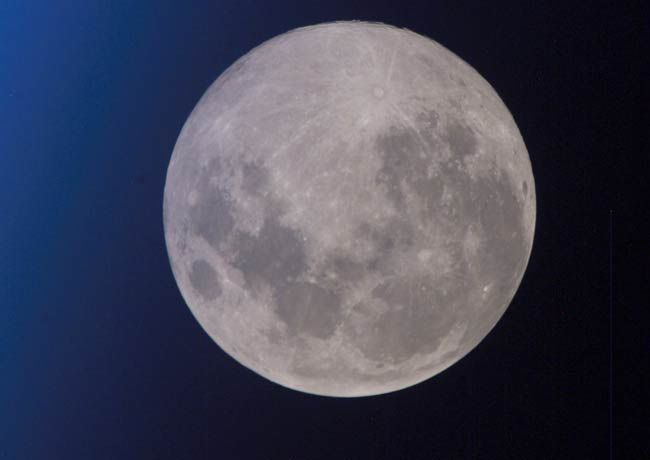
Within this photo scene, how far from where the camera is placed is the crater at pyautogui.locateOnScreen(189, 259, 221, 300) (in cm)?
322

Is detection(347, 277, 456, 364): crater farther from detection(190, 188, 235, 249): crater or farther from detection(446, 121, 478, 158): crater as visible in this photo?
detection(190, 188, 235, 249): crater

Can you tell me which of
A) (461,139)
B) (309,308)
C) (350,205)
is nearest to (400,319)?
(309,308)

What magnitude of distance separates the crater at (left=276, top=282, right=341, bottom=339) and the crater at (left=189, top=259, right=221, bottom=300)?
1.26ft

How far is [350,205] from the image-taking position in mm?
2848

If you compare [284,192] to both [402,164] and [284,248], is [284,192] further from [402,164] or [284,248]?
[402,164]

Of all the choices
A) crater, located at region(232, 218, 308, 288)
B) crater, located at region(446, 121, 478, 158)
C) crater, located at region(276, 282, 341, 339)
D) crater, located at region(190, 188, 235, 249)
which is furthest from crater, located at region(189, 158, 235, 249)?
crater, located at region(446, 121, 478, 158)

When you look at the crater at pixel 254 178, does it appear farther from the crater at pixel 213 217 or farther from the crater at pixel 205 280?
the crater at pixel 205 280

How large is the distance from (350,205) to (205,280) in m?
0.93

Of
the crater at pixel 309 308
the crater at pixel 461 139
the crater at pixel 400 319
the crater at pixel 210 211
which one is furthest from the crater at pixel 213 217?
the crater at pixel 461 139

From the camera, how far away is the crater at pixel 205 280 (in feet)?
10.6

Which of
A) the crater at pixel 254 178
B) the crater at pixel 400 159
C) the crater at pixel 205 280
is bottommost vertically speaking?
the crater at pixel 205 280

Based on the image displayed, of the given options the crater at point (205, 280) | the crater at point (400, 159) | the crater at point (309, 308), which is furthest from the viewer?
the crater at point (205, 280)

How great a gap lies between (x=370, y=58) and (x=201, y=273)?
138 centimetres

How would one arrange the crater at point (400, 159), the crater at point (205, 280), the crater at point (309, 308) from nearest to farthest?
the crater at point (400, 159)
the crater at point (309, 308)
the crater at point (205, 280)
